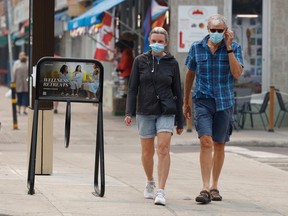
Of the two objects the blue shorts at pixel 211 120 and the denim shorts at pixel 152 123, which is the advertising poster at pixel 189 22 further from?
the denim shorts at pixel 152 123

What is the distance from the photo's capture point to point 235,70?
1034 centimetres

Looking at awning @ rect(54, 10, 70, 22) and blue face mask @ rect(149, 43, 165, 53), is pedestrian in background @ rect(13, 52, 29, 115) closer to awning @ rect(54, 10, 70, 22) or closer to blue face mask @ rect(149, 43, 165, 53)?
awning @ rect(54, 10, 70, 22)

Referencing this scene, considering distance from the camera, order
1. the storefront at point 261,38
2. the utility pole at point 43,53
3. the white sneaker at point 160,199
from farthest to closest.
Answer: the storefront at point 261,38 < the utility pole at point 43,53 < the white sneaker at point 160,199

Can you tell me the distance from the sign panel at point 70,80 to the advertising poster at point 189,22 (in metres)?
12.8

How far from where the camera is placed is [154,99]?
1039 centimetres

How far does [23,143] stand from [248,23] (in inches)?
306

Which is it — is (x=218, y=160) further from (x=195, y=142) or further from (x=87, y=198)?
(x=195, y=142)

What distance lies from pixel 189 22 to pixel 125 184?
11.9 m

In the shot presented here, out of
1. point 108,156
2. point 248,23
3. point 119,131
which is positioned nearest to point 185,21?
point 248,23

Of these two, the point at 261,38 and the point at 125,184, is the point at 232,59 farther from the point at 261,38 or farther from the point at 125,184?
the point at 261,38

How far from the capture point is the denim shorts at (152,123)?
1039cm

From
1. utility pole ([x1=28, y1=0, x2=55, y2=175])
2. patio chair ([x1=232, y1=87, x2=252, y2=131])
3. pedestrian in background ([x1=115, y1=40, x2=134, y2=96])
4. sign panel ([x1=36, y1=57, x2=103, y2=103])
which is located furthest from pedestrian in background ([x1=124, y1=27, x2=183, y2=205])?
pedestrian in background ([x1=115, y1=40, x2=134, y2=96])

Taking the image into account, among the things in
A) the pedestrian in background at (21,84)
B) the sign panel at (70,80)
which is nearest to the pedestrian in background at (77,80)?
the sign panel at (70,80)

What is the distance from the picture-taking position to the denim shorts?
409 inches
